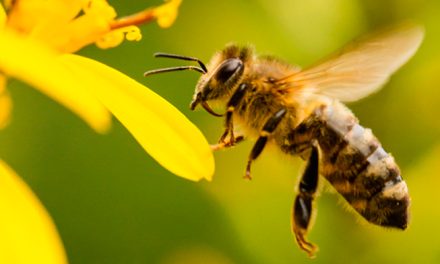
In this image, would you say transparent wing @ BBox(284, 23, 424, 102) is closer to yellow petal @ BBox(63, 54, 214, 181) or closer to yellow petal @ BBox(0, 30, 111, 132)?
yellow petal @ BBox(63, 54, 214, 181)

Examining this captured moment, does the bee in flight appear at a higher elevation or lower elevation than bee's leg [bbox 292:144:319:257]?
higher

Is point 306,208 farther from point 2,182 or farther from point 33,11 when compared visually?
point 2,182

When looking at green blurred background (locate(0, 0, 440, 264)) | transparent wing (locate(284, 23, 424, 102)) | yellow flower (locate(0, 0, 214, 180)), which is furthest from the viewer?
green blurred background (locate(0, 0, 440, 264))

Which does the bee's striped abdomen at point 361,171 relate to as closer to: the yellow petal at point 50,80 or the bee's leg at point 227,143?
the bee's leg at point 227,143

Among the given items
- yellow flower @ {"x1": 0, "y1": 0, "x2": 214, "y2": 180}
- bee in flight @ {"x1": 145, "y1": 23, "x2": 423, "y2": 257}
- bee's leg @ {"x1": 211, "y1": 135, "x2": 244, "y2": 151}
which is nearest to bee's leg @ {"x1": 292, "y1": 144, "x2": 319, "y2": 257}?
bee in flight @ {"x1": 145, "y1": 23, "x2": 423, "y2": 257}

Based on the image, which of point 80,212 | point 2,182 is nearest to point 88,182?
point 80,212

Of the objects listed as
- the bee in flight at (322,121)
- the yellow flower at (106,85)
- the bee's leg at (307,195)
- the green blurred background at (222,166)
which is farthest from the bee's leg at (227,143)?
the green blurred background at (222,166)
